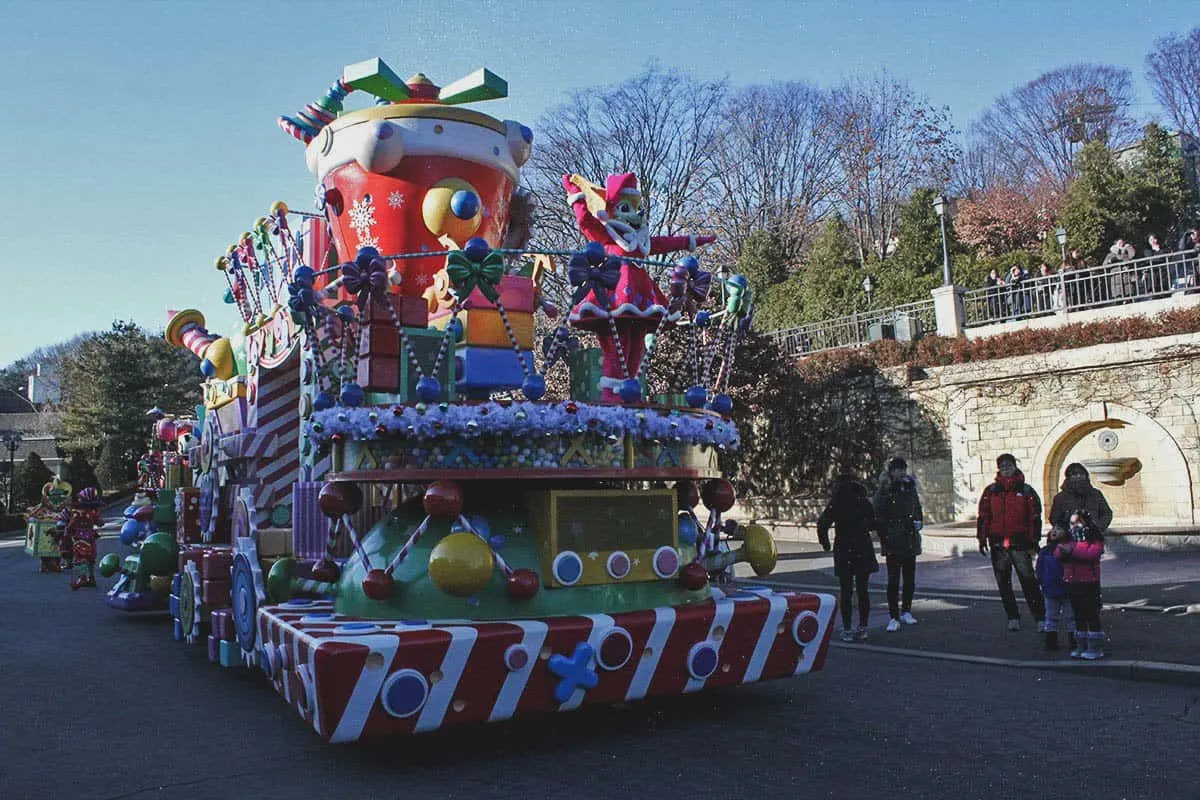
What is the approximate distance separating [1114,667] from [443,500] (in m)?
5.24

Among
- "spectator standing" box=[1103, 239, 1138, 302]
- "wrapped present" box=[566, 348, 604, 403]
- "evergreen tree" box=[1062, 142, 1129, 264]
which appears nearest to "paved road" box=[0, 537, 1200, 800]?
"wrapped present" box=[566, 348, 604, 403]

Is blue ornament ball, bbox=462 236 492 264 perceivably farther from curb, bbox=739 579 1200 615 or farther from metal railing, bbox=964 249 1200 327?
metal railing, bbox=964 249 1200 327

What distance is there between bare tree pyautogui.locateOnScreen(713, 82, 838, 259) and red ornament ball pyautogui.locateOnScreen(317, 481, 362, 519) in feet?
110

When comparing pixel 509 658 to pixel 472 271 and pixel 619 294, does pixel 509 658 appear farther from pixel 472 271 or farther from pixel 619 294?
pixel 619 294

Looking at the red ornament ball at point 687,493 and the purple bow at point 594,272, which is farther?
the red ornament ball at point 687,493

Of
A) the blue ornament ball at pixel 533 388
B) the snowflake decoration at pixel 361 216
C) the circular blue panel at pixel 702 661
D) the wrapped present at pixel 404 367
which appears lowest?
the circular blue panel at pixel 702 661

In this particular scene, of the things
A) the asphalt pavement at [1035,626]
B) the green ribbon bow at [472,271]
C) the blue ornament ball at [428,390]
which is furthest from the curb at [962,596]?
the blue ornament ball at [428,390]

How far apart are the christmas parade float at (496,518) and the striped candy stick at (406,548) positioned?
17mm

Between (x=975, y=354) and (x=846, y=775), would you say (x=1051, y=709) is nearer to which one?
(x=846, y=775)

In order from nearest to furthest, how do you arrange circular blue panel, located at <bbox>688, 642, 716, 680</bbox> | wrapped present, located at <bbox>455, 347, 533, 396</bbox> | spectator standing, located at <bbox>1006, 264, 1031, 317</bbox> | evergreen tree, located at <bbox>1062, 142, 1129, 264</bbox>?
circular blue panel, located at <bbox>688, 642, 716, 680</bbox> → wrapped present, located at <bbox>455, 347, 533, 396</bbox> → spectator standing, located at <bbox>1006, 264, 1031, 317</bbox> → evergreen tree, located at <bbox>1062, 142, 1129, 264</bbox>

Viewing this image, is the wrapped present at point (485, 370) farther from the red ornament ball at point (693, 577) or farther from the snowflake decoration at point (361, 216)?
the red ornament ball at point (693, 577)

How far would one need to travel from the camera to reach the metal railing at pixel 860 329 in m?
25.0

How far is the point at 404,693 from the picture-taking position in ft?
16.9

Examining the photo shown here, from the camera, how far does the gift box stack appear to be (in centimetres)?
766
